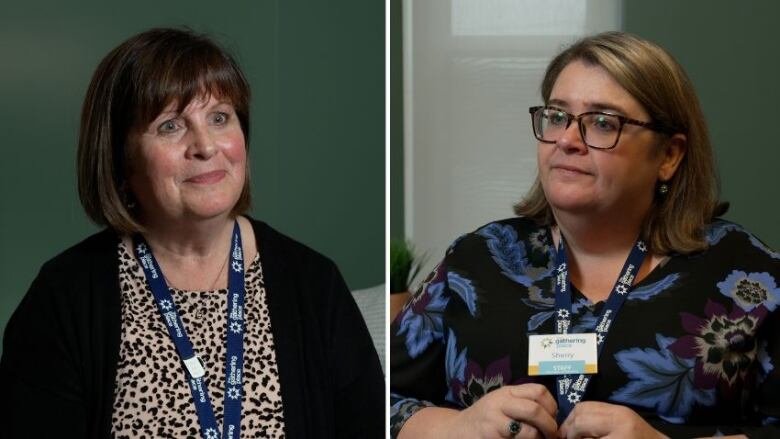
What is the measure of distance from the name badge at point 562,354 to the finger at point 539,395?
36mm

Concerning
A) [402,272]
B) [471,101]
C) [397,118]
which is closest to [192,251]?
[402,272]

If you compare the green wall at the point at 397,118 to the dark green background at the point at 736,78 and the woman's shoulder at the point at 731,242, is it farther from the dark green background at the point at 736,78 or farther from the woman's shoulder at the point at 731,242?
the woman's shoulder at the point at 731,242

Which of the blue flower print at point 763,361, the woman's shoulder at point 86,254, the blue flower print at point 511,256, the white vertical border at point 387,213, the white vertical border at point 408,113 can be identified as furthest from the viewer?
the white vertical border at point 408,113

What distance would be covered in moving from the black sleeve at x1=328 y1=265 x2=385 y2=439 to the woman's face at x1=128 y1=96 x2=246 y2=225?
400 millimetres

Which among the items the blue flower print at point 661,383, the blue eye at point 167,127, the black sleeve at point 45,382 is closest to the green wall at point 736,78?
the blue flower print at point 661,383

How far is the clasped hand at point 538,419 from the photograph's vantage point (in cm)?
219

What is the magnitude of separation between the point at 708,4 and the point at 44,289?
5.52 feet

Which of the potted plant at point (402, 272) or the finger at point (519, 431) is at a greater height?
the potted plant at point (402, 272)

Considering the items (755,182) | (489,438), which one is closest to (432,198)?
(489,438)

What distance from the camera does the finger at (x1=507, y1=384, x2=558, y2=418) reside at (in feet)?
7.38

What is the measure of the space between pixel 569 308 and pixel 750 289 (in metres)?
0.40

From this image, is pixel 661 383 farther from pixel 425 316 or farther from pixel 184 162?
pixel 184 162

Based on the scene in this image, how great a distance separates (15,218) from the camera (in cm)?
231

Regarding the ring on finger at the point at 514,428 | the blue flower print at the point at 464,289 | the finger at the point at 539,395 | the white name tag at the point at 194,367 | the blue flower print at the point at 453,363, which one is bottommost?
the ring on finger at the point at 514,428
